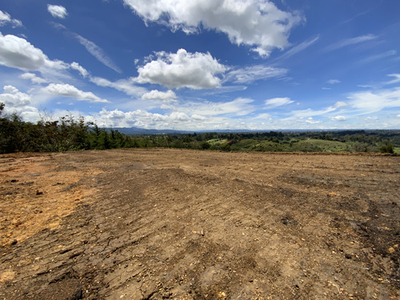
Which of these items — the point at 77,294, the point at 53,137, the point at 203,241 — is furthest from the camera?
the point at 53,137

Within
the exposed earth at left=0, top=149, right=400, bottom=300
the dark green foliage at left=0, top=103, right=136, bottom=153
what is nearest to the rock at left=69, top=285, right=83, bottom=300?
the exposed earth at left=0, top=149, right=400, bottom=300

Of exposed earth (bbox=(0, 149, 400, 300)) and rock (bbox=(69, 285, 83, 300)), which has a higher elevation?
exposed earth (bbox=(0, 149, 400, 300))

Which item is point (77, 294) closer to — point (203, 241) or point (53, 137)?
point (203, 241)

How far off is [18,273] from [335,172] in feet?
32.4

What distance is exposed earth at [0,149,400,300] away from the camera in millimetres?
2383

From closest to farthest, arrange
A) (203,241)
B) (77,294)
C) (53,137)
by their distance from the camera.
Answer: (77,294)
(203,241)
(53,137)

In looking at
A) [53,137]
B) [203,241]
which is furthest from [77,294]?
[53,137]

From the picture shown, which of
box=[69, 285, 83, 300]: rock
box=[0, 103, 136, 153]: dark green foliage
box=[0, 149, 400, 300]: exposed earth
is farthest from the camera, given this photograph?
box=[0, 103, 136, 153]: dark green foliage

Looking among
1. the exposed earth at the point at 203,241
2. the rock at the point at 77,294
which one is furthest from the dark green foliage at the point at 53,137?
the rock at the point at 77,294

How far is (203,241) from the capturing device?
10.9 ft

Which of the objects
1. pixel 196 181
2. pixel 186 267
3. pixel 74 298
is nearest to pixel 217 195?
pixel 196 181

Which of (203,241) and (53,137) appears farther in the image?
(53,137)

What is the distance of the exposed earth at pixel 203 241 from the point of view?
2.38 meters

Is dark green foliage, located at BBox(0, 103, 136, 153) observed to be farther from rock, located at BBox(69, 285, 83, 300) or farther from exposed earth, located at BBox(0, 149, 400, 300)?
rock, located at BBox(69, 285, 83, 300)
